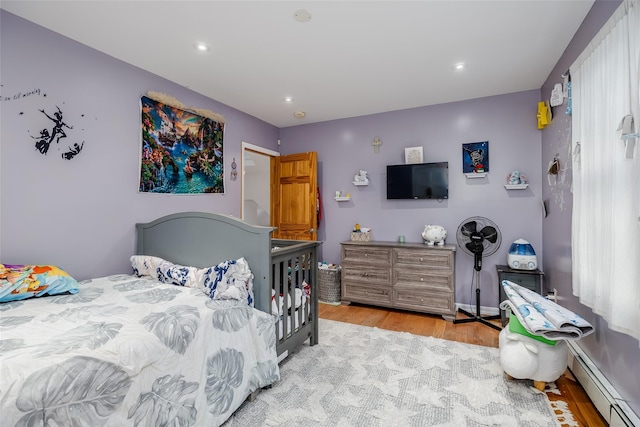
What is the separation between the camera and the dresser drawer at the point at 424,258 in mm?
3305

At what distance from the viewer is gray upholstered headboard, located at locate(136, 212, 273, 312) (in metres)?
2.02

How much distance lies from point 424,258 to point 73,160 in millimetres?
3406

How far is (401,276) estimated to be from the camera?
3.52 m

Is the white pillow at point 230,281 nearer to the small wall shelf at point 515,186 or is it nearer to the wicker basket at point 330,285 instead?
the wicker basket at point 330,285

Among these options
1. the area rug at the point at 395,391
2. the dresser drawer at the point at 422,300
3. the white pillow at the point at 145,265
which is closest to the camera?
the area rug at the point at 395,391

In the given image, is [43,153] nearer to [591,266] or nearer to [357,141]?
[357,141]

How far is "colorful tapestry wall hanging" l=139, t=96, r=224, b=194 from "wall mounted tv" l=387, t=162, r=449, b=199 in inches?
85.7

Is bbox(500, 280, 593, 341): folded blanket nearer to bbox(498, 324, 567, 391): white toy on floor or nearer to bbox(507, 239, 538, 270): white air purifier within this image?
bbox(498, 324, 567, 391): white toy on floor

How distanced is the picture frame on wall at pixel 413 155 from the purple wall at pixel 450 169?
0.08 meters

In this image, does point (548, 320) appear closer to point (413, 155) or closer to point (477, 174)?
point (477, 174)

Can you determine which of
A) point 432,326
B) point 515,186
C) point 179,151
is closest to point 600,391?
point 432,326

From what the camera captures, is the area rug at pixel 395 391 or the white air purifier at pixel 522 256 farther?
the white air purifier at pixel 522 256

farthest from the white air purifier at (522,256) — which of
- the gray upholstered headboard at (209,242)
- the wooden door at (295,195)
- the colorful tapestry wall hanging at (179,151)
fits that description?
the colorful tapestry wall hanging at (179,151)

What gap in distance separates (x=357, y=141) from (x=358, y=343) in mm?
2688
